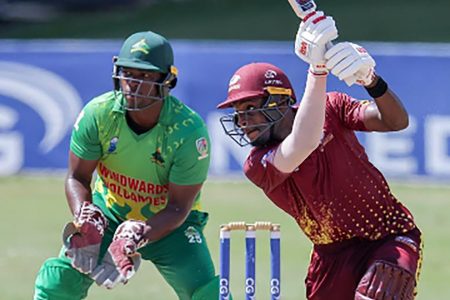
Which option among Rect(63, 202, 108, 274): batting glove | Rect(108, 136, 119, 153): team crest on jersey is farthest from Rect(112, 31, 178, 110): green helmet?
Rect(63, 202, 108, 274): batting glove

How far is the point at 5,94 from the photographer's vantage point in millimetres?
14453

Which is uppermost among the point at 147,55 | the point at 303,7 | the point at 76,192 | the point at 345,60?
the point at 303,7

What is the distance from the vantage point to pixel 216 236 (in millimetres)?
11320

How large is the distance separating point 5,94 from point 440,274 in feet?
21.6

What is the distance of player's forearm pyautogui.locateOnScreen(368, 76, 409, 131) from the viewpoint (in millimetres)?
5949

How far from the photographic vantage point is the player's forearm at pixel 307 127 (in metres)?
5.74

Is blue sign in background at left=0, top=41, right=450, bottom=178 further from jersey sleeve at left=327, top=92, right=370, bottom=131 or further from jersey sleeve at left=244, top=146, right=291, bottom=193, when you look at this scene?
jersey sleeve at left=244, top=146, right=291, bottom=193

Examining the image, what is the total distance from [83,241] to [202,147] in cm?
95

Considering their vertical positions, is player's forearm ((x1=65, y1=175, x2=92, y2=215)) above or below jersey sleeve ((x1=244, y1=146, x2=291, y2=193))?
below

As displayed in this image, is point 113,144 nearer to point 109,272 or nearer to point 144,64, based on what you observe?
point 144,64

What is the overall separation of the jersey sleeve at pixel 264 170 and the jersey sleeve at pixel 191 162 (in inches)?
28.8

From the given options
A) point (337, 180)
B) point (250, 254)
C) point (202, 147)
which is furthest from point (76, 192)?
point (337, 180)

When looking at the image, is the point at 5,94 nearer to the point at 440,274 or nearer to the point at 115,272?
the point at 440,274

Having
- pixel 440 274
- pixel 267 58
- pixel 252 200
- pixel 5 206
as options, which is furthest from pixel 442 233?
pixel 5 206
